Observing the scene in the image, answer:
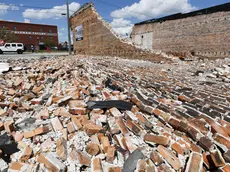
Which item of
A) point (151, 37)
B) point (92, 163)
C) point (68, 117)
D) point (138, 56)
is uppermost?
point (151, 37)

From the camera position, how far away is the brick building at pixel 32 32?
148 ft

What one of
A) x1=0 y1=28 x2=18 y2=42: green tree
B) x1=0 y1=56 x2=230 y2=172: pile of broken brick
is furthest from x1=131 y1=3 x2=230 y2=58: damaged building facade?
x1=0 y1=28 x2=18 y2=42: green tree

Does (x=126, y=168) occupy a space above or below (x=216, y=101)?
below

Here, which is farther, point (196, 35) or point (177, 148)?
point (196, 35)

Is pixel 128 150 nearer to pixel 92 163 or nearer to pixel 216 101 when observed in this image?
pixel 92 163

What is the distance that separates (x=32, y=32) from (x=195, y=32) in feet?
156

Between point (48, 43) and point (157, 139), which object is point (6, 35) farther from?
point (157, 139)

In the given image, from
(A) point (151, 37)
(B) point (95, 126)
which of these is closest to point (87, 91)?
(B) point (95, 126)

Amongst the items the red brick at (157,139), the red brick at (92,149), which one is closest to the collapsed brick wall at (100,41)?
the red brick at (157,139)

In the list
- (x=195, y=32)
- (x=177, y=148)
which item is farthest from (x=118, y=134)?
(x=195, y=32)

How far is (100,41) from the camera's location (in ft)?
44.4

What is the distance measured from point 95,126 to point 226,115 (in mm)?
1638

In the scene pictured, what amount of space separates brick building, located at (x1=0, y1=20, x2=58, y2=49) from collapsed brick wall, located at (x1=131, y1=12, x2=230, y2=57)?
41994 mm

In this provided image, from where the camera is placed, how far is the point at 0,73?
593cm
